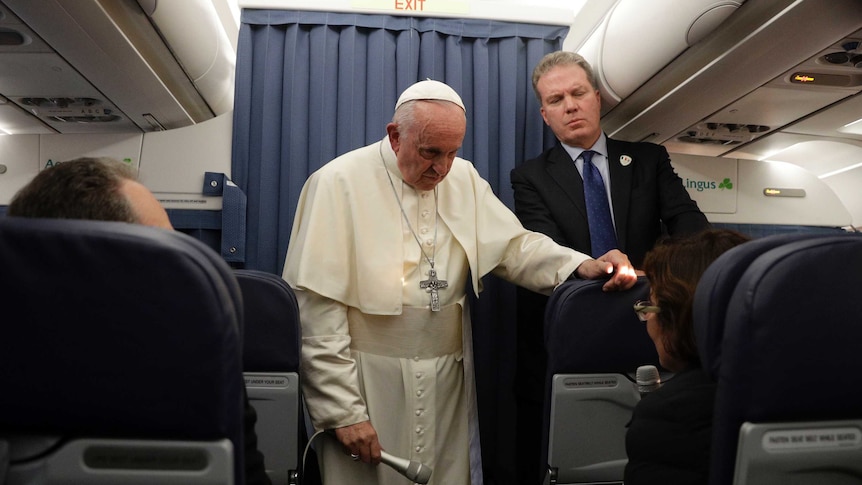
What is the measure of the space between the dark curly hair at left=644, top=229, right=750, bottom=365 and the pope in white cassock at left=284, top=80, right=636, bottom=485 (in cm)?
50

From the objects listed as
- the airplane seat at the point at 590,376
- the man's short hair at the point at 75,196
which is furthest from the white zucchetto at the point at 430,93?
the man's short hair at the point at 75,196

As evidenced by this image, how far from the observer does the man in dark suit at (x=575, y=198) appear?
3164mm

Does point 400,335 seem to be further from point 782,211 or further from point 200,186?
point 782,211

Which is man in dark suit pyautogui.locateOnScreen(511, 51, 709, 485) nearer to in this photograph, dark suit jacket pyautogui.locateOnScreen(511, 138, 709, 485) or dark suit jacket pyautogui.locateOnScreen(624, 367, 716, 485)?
dark suit jacket pyautogui.locateOnScreen(511, 138, 709, 485)

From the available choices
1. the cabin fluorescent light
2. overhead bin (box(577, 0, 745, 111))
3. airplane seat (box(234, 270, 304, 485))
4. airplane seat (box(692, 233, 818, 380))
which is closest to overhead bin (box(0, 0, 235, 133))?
airplane seat (box(234, 270, 304, 485))

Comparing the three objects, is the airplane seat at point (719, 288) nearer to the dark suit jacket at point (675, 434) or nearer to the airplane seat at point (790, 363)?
the airplane seat at point (790, 363)

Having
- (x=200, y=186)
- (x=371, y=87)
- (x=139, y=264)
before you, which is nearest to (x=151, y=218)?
(x=139, y=264)

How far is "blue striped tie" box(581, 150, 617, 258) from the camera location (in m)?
3.15

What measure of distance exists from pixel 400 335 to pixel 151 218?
1377 millimetres

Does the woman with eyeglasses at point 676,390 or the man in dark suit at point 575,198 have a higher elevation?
the man in dark suit at point 575,198

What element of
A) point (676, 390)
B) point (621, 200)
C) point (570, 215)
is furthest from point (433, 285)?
point (676, 390)

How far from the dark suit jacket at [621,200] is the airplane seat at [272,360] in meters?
1.34

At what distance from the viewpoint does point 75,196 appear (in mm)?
1374

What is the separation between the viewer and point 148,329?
1.13m
